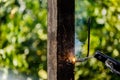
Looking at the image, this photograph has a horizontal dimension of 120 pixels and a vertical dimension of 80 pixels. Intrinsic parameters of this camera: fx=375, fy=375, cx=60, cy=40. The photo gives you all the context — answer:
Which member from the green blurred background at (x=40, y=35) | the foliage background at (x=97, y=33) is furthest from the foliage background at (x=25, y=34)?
the foliage background at (x=97, y=33)

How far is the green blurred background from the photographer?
3.63 metres

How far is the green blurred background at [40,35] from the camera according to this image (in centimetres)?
363

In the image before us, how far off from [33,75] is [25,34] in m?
0.42

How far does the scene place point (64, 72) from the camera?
2.44 meters

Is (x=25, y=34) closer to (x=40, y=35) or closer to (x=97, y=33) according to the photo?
(x=40, y=35)

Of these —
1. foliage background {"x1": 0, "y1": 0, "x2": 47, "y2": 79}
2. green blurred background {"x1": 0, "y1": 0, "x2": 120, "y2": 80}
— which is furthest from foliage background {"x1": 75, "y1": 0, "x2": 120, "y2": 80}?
foliage background {"x1": 0, "y1": 0, "x2": 47, "y2": 79}

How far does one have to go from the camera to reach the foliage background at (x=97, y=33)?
3.67 metres

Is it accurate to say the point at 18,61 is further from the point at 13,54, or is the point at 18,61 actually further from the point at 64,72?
the point at 64,72

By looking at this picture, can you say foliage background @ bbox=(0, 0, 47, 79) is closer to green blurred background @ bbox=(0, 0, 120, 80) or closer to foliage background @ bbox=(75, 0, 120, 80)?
green blurred background @ bbox=(0, 0, 120, 80)

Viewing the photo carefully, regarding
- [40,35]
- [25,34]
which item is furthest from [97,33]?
[25,34]

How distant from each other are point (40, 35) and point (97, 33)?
1.85 feet

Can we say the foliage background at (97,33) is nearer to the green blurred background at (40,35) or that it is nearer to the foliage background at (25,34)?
the green blurred background at (40,35)

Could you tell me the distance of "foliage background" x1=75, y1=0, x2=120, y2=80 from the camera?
3.67 metres

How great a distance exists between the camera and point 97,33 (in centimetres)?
370
